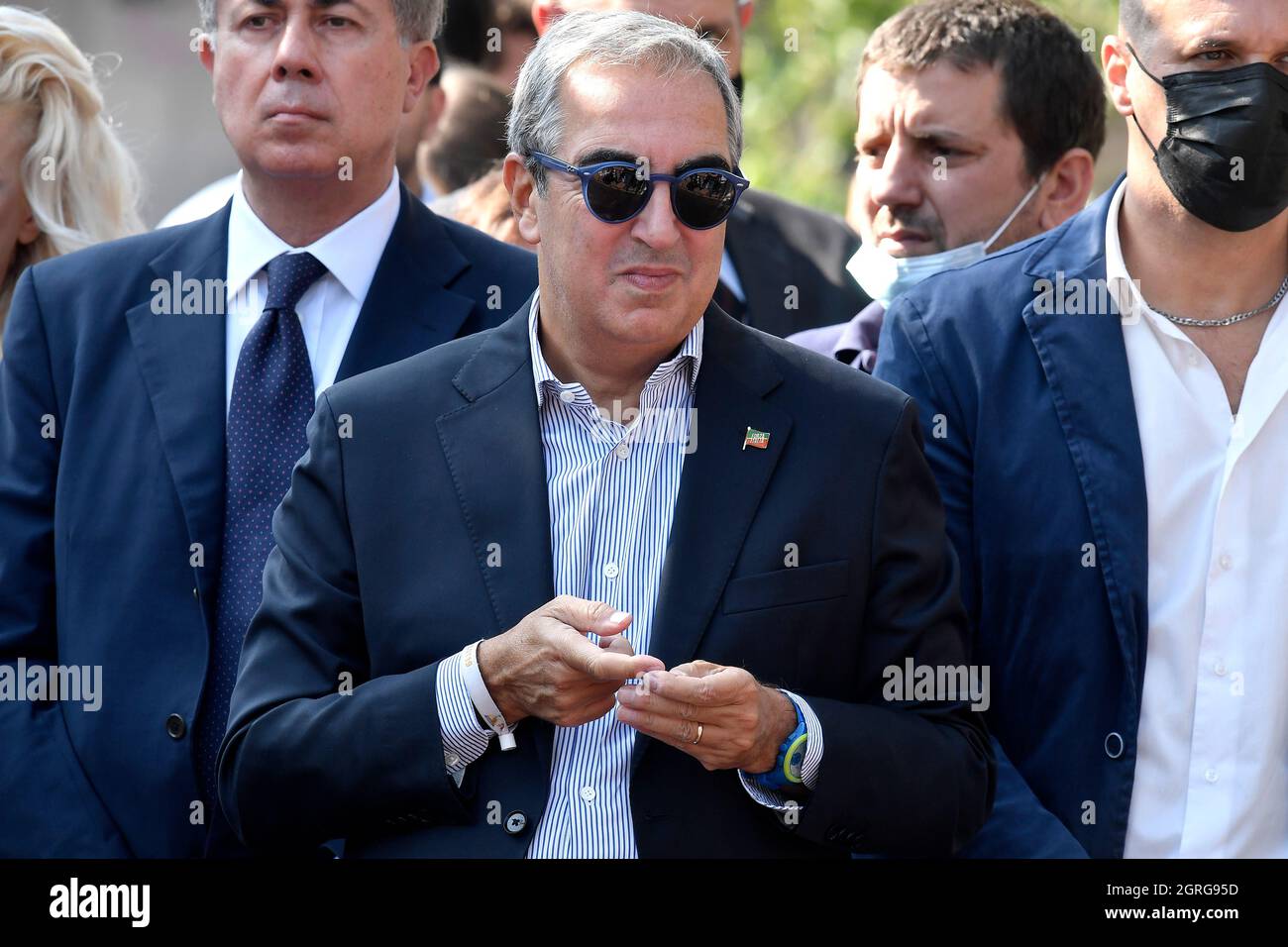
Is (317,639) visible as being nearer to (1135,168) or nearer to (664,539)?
(664,539)

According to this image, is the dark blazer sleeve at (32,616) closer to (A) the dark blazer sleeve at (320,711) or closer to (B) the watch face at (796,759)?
(A) the dark blazer sleeve at (320,711)

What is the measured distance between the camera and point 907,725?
10.6ft

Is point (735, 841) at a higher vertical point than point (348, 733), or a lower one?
lower

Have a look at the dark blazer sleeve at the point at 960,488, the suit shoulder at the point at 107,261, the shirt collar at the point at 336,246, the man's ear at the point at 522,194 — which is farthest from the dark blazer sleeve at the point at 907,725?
the suit shoulder at the point at 107,261

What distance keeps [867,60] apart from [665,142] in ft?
6.22

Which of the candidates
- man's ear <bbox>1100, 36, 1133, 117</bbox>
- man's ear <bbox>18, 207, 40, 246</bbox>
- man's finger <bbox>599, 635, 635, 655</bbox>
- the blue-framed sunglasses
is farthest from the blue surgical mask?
man's ear <bbox>18, 207, 40, 246</bbox>

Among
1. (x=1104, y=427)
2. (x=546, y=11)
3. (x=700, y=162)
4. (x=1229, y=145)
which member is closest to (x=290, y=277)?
(x=700, y=162)

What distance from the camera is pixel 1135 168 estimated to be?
3.89 m

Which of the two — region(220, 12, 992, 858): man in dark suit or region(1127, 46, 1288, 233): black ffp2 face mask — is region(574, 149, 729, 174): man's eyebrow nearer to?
region(220, 12, 992, 858): man in dark suit

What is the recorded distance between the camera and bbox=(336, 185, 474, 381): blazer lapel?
157 inches

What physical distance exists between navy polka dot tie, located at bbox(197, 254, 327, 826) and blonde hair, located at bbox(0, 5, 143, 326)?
111 cm

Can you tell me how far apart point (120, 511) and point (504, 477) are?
1037mm

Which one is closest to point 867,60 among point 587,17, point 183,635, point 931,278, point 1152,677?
point 931,278

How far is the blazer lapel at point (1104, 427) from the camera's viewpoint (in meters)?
3.64
